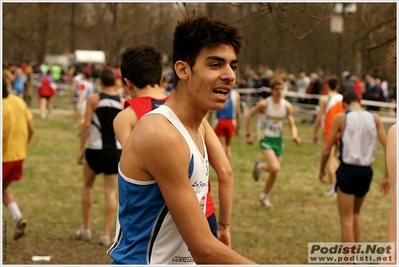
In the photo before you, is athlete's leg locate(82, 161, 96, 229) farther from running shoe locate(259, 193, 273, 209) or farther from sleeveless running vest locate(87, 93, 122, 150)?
running shoe locate(259, 193, 273, 209)

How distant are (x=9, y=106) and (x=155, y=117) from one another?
5401mm

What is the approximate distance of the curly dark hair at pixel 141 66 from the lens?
4.70m

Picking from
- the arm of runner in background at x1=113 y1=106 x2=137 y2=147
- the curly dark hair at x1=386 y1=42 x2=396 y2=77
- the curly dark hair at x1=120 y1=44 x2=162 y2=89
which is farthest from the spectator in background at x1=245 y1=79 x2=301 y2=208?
the curly dark hair at x1=386 y1=42 x2=396 y2=77

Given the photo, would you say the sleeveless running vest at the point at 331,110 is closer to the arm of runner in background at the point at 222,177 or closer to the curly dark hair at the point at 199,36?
the arm of runner in background at the point at 222,177

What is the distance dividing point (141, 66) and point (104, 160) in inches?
119

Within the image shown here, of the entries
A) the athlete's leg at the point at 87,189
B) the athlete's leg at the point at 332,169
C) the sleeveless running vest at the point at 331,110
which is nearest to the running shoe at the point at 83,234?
the athlete's leg at the point at 87,189

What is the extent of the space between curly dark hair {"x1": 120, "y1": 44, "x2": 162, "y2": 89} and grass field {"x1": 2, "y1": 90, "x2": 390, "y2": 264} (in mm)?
3050

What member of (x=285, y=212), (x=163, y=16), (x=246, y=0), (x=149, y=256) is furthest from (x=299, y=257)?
(x=163, y=16)

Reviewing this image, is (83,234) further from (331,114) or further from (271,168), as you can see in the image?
(331,114)

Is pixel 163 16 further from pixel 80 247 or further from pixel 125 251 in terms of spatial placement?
pixel 125 251

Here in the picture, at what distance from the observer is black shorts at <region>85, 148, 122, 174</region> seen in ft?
24.6

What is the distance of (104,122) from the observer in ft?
24.9

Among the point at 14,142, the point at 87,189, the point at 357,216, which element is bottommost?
the point at 357,216

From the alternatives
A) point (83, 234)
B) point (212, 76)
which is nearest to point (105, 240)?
point (83, 234)
